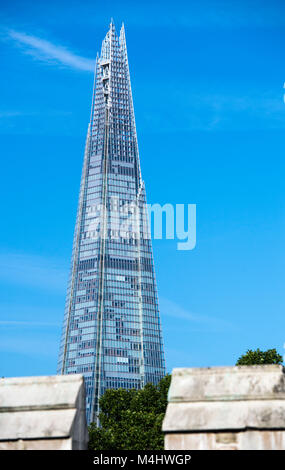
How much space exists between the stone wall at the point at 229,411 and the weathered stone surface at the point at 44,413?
1564mm

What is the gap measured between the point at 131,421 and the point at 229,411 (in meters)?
90.2

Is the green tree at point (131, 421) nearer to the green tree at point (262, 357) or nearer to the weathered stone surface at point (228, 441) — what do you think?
Result: the green tree at point (262, 357)

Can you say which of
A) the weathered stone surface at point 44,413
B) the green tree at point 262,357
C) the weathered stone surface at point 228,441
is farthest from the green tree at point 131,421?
the weathered stone surface at point 228,441

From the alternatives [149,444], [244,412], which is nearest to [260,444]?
[244,412]

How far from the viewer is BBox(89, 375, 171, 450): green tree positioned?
306ft

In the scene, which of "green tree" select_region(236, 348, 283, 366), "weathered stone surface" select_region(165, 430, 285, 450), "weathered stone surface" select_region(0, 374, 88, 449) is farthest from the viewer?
"green tree" select_region(236, 348, 283, 366)

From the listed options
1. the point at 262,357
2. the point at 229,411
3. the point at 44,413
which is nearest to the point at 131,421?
the point at 262,357

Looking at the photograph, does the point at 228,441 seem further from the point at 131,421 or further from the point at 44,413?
the point at 131,421

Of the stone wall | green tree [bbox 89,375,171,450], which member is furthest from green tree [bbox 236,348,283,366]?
the stone wall

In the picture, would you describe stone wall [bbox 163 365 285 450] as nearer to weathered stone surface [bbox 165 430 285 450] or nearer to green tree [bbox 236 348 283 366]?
weathered stone surface [bbox 165 430 285 450]

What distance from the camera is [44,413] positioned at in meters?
12.7

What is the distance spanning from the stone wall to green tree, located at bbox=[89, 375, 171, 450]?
79879 millimetres

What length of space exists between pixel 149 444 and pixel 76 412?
8217cm
